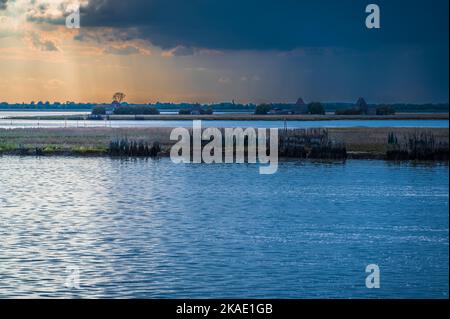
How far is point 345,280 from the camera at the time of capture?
23.1 m

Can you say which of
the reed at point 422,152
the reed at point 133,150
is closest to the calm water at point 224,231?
the reed at point 422,152

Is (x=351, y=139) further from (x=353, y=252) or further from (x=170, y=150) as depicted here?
(x=353, y=252)

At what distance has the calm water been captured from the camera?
22359 millimetres

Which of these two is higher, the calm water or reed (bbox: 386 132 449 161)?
reed (bbox: 386 132 449 161)

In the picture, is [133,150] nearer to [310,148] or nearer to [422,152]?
[310,148]

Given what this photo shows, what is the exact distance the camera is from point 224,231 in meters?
31.6

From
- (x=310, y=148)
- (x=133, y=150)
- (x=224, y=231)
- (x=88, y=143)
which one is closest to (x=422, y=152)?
(x=310, y=148)

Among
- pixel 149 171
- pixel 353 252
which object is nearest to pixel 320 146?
pixel 149 171

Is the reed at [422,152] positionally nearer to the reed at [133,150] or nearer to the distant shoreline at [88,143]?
the distant shoreline at [88,143]

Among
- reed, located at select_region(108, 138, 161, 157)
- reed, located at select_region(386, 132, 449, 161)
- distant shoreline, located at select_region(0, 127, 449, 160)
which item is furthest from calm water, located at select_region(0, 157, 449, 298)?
distant shoreline, located at select_region(0, 127, 449, 160)

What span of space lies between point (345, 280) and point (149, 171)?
33.4m

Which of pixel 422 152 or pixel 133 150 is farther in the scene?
pixel 133 150

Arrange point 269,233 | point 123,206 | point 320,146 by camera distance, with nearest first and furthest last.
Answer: point 269,233 → point 123,206 → point 320,146

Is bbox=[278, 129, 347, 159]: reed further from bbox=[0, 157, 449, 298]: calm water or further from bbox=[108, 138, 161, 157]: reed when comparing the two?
bbox=[108, 138, 161, 157]: reed
